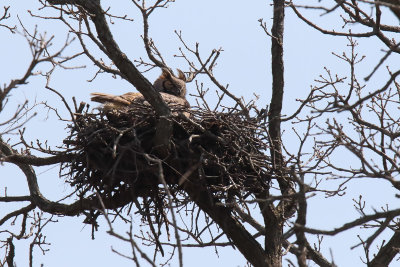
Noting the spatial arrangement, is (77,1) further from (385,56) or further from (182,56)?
(385,56)

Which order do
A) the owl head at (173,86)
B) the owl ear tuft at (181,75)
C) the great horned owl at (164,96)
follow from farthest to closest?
the owl ear tuft at (181,75) < the owl head at (173,86) < the great horned owl at (164,96)

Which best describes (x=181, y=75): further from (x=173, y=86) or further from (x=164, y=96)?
(x=164, y=96)

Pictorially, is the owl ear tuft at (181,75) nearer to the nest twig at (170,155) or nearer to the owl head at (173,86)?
the owl head at (173,86)

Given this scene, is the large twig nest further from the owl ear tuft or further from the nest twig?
the owl ear tuft

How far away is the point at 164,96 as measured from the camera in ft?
26.3

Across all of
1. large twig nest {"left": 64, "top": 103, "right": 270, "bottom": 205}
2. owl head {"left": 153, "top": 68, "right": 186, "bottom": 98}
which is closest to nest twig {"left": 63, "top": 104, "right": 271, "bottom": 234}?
large twig nest {"left": 64, "top": 103, "right": 270, "bottom": 205}

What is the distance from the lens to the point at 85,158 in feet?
21.8

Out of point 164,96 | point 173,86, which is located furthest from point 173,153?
point 173,86

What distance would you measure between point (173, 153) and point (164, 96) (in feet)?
5.16

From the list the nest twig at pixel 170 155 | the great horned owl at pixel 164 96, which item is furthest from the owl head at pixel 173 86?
the nest twig at pixel 170 155

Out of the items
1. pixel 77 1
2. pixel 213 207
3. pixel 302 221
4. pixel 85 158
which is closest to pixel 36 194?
pixel 85 158

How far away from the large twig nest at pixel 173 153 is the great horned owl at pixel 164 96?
1.11 ft

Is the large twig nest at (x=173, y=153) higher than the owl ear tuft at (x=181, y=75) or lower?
lower

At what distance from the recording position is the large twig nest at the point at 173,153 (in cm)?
651
